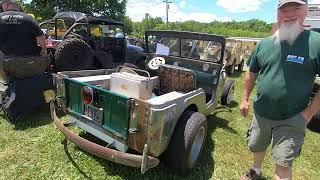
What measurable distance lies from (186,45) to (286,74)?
9.60 feet

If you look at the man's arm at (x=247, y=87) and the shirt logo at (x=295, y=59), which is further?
the man's arm at (x=247, y=87)

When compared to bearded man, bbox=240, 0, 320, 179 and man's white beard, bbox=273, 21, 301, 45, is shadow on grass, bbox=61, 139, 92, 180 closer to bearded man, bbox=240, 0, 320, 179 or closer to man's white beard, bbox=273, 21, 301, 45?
bearded man, bbox=240, 0, 320, 179

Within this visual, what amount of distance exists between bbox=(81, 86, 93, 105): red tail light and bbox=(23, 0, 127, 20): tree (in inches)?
1277

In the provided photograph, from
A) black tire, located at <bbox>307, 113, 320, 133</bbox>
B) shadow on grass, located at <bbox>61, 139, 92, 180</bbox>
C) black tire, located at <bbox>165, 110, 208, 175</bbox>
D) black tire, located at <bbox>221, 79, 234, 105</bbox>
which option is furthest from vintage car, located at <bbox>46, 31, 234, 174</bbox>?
black tire, located at <bbox>307, 113, 320, 133</bbox>

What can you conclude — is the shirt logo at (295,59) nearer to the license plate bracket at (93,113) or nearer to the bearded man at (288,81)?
the bearded man at (288,81)

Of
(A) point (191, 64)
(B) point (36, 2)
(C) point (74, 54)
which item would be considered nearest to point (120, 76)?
(A) point (191, 64)

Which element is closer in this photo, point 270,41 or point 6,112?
point 270,41

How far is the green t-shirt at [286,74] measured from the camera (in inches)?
108

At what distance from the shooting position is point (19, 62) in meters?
5.29

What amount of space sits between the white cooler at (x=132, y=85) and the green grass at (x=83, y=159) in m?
0.93

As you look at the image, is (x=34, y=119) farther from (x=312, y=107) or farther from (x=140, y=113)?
(x=312, y=107)

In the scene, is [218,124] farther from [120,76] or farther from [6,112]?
[6,112]

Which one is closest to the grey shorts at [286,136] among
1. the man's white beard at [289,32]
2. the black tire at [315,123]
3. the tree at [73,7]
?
the man's white beard at [289,32]

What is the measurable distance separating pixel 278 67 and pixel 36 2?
38.8m
